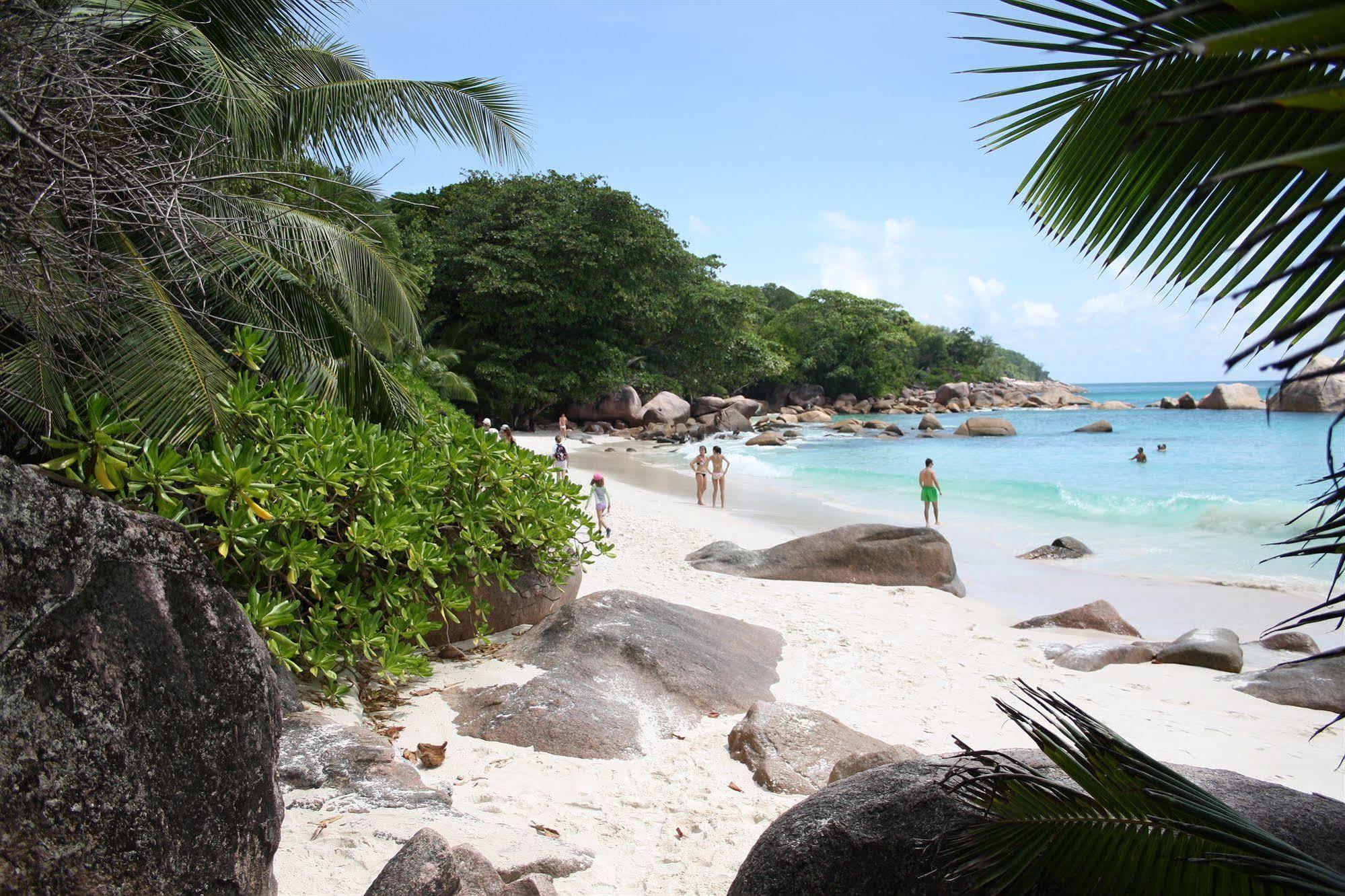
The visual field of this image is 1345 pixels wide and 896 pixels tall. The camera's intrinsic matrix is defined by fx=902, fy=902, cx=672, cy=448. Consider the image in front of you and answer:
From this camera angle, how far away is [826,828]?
2100 millimetres

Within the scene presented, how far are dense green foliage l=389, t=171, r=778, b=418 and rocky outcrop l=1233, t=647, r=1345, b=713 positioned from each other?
1049 inches

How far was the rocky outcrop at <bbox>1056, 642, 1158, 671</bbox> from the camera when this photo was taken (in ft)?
25.8

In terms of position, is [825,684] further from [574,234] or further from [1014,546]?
[574,234]

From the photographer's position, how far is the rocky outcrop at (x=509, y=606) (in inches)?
236

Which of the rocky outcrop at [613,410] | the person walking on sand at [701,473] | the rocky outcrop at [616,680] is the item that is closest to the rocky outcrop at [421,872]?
the rocky outcrop at [616,680]

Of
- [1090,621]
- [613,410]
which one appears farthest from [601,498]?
[613,410]

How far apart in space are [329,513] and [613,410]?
34652mm

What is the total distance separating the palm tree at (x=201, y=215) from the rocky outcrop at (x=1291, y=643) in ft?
27.8

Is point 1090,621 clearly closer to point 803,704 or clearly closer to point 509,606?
point 803,704

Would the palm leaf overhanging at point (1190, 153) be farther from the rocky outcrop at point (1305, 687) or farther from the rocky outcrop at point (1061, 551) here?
the rocky outcrop at point (1061, 551)

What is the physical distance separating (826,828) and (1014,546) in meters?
14.1

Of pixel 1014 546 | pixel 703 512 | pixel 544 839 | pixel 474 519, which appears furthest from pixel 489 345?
pixel 544 839

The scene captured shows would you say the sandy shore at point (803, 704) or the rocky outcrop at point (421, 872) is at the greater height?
→ the rocky outcrop at point (421, 872)

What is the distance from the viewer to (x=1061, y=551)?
14.5 m
